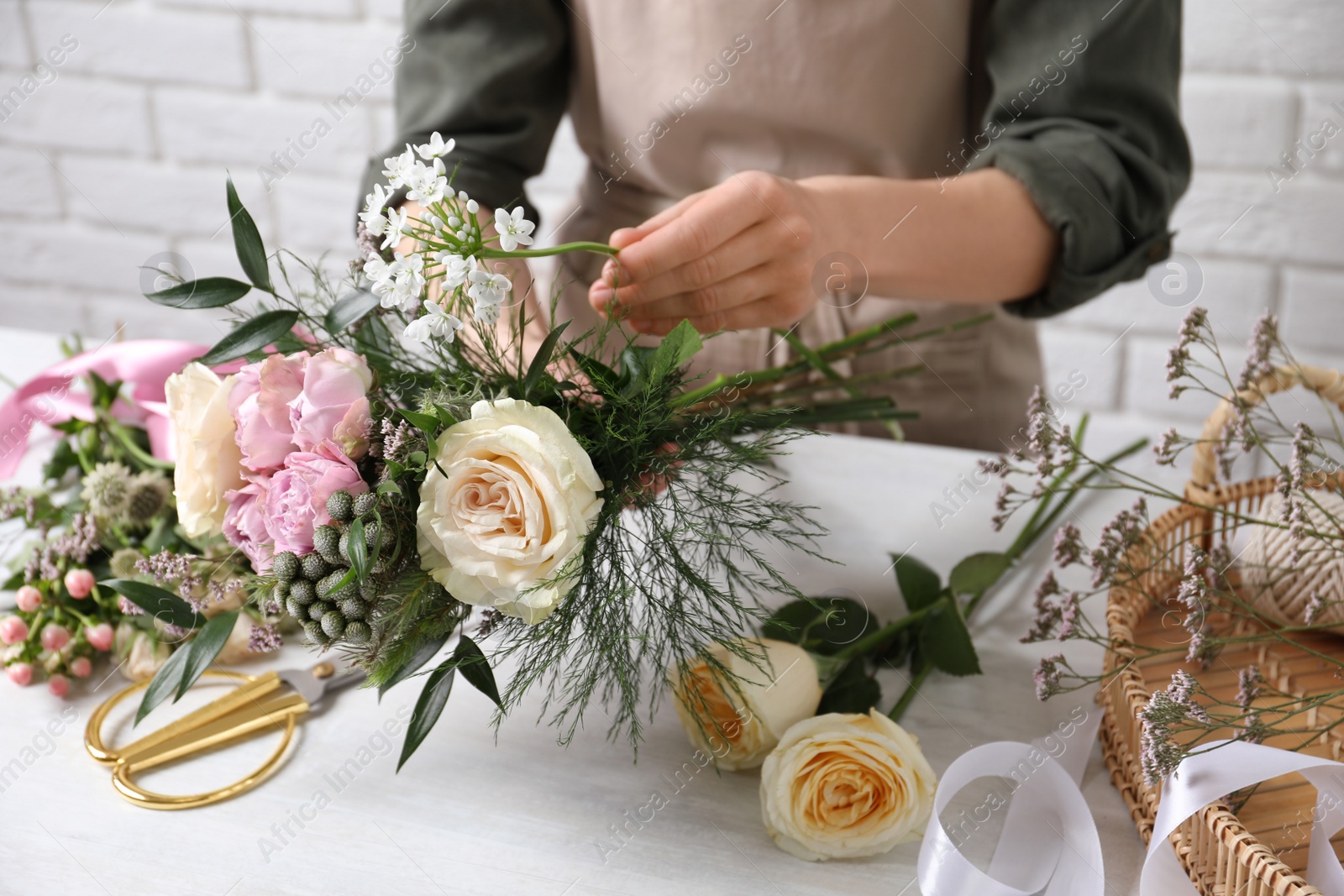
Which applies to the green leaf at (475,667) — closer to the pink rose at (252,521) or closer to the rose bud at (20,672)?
the pink rose at (252,521)

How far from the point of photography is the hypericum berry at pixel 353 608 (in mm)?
375

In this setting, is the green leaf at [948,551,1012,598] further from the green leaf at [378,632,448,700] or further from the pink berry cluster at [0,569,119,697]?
the pink berry cluster at [0,569,119,697]

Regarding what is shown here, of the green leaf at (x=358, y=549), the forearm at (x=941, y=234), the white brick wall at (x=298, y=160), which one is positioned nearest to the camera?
the green leaf at (x=358, y=549)

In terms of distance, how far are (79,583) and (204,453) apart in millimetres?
168

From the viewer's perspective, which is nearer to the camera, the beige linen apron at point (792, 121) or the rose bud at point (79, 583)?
the rose bud at point (79, 583)

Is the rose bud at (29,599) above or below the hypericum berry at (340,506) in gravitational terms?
Result: below

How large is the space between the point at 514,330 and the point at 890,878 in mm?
257

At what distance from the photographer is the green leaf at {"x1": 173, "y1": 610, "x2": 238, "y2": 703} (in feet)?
1.39

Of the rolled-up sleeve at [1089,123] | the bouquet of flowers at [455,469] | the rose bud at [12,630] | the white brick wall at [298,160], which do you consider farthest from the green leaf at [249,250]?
the white brick wall at [298,160]

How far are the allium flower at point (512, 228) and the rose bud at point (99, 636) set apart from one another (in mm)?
289

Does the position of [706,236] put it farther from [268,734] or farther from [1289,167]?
[1289,167]

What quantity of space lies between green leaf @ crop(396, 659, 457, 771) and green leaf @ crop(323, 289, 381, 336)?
0.14m

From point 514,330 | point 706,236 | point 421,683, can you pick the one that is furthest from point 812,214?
point 421,683

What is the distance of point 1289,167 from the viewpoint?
1.06m
